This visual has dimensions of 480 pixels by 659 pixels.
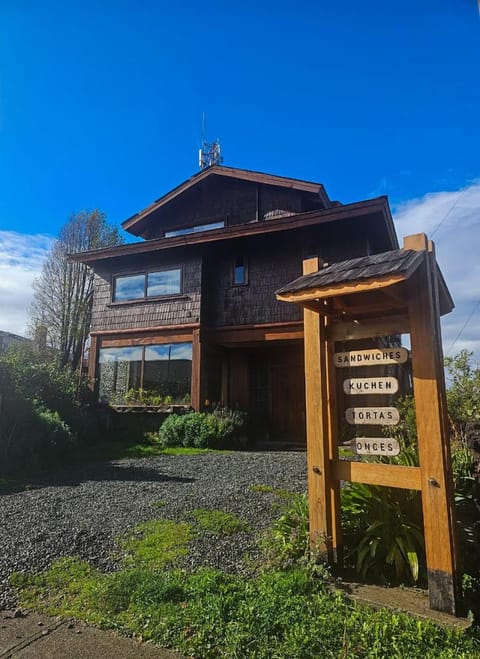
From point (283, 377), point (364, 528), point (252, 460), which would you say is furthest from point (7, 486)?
point (283, 377)

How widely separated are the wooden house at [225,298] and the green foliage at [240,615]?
9.50 m

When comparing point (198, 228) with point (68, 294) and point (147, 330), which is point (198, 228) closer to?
point (147, 330)

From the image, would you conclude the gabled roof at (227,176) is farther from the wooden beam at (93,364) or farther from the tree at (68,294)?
the tree at (68,294)

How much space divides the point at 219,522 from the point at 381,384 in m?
2.46

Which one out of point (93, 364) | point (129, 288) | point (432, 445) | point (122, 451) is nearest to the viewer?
point (432, 445)

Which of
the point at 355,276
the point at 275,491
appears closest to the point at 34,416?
the point at 275,491

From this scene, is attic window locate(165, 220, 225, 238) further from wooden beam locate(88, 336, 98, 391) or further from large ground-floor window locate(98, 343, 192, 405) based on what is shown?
wooden beam locate(88, 336, 98, 391)

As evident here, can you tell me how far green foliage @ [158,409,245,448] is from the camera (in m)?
11.1

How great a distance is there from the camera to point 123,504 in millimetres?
5480

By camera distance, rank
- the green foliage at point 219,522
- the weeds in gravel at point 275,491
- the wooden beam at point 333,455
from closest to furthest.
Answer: the wooden beam at point 333,455 → the green foliage at point 219,522 → the weeds in gravel at point 275,491

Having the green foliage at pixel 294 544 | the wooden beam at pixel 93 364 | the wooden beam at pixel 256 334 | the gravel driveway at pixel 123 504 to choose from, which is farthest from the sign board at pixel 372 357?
the wooden beam at pixel 93 364

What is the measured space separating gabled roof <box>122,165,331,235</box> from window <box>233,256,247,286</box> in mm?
2816

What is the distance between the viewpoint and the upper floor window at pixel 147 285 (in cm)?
1414

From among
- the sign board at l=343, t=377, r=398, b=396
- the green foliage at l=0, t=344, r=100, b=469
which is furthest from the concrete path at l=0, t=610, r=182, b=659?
the green foliage at l=0, t=344, r=100, b=469
